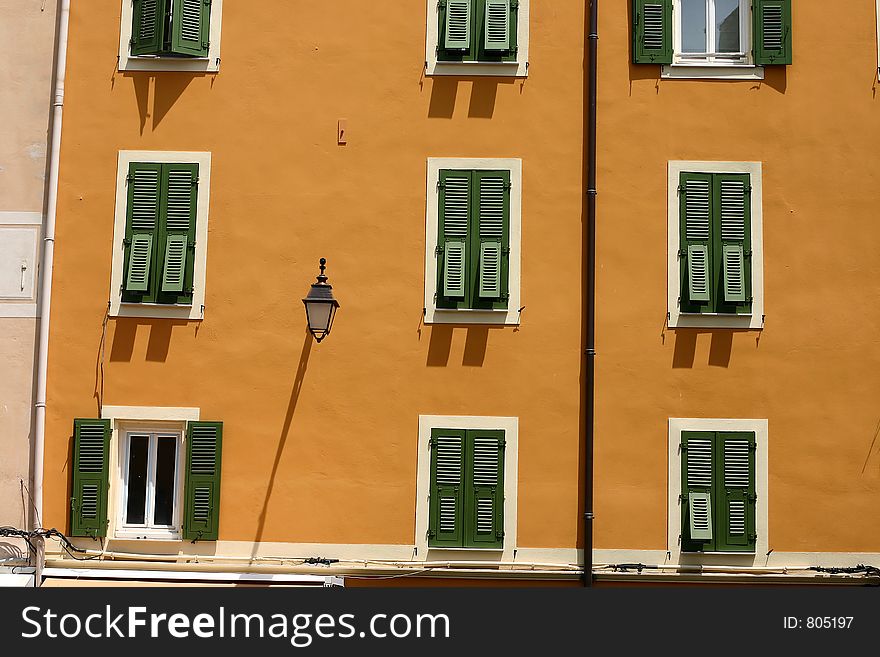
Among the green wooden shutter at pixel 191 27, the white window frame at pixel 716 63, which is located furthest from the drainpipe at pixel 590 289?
the green wooden shutter at pixel 191 27

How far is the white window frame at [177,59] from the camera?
1495 cm

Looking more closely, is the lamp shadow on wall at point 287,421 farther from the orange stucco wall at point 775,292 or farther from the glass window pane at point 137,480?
the orange stucco wall at point 775,292

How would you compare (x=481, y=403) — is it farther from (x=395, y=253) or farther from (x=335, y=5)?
(x=335, y=5)

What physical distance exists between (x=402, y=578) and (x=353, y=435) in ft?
5.21

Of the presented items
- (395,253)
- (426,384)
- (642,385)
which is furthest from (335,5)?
(642,385)

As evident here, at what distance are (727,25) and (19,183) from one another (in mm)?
8011

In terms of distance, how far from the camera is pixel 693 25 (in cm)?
1513

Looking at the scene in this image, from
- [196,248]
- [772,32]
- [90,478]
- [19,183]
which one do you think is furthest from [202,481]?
[772,32]

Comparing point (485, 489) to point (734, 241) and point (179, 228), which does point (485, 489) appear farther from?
point (179, 228)

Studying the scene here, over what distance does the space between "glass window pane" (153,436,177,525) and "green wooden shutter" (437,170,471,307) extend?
3.31 meters

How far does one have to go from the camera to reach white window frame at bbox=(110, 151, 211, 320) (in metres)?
14.6

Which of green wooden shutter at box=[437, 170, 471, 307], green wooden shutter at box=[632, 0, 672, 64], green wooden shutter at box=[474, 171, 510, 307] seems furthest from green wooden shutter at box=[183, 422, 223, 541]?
green wooden shutter at box=[632, 0, 672, 64]

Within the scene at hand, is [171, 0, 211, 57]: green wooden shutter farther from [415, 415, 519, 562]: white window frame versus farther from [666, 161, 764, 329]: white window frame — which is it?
[666, 161, 764, 329]: white window frame

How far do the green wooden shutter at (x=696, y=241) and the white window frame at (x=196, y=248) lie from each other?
515 centimetres
